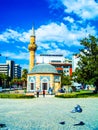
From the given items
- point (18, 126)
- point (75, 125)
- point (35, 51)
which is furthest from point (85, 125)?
point (35, 51)

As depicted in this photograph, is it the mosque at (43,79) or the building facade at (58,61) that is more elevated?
the building facade at (58,61)

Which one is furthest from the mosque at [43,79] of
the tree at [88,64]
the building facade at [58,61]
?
the building facade at [58,61]

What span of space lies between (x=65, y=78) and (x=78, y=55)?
39725 mm

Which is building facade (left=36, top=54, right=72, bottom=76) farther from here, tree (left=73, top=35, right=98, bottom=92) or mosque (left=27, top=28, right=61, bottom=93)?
tree (left=73, top=35, right=98, bottom=92)

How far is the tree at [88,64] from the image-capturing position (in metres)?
51.6

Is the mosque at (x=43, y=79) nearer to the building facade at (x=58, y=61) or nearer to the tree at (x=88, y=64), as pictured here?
the tree at (x=88, y=64)

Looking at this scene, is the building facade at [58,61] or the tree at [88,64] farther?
the building facade at [58,61]

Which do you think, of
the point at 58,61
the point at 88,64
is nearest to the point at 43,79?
the point at 88,64

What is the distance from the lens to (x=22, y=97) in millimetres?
46469

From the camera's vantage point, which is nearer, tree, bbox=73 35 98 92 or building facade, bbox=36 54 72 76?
tree, bbox=73 35 98 92

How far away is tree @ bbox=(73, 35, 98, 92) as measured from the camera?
51562mm

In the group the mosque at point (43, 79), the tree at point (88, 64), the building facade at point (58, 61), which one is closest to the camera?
the tree at point (88, 64)

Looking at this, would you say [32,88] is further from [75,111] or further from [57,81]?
[75,111]

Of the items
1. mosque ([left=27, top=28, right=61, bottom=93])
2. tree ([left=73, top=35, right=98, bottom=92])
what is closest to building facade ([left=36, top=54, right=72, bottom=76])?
mosque ([left=27, top=28, right=61, bottom=93])
